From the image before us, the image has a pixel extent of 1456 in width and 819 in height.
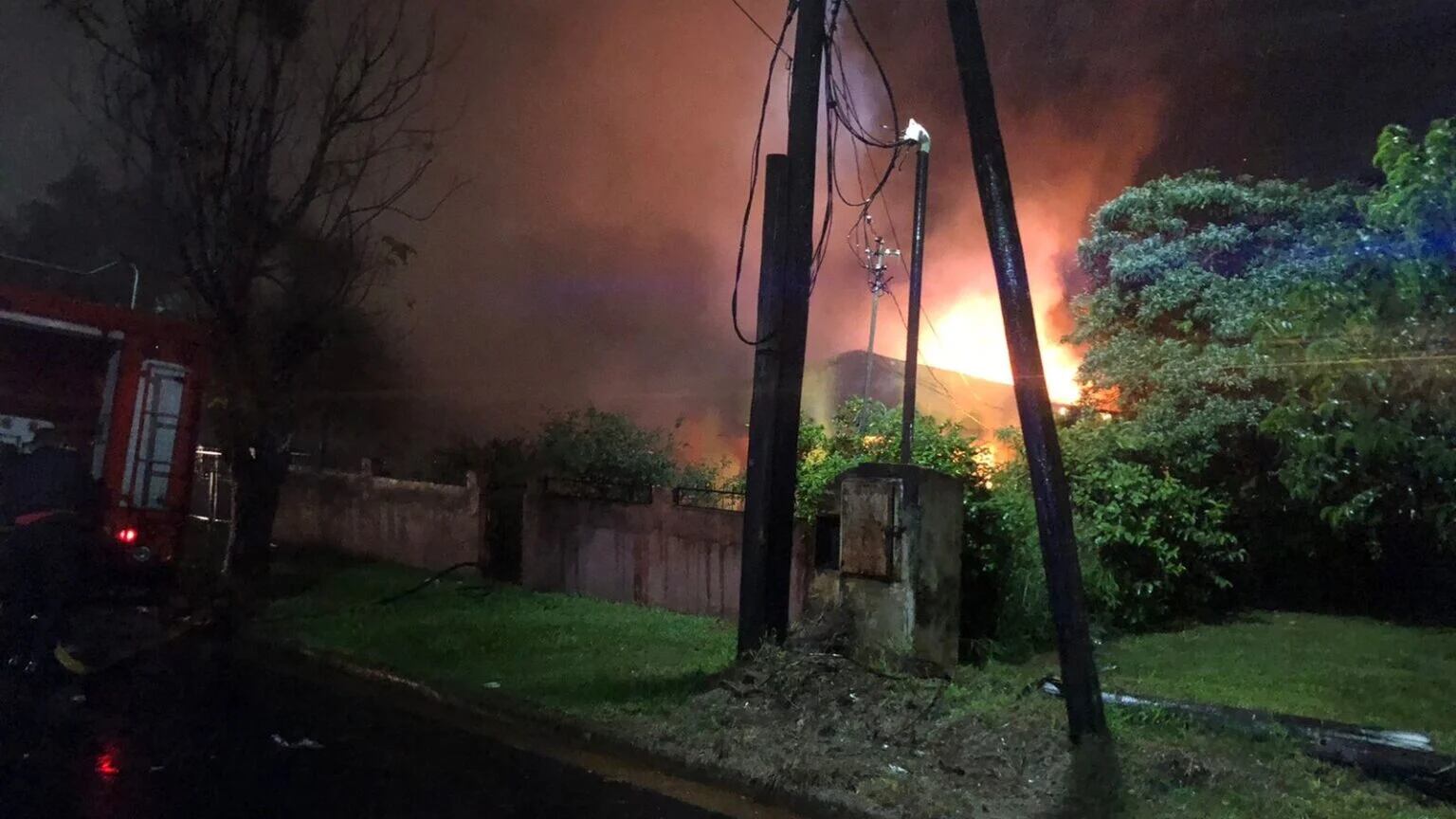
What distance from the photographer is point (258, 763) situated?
6242 millimetres

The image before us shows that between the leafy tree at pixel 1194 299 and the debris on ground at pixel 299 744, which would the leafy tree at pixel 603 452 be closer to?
the leafy tree at pixel 1194 299

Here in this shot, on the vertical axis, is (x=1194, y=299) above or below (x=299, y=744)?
above

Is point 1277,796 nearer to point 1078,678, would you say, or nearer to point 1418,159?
point 1078,678

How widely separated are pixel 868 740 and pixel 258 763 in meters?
3.68

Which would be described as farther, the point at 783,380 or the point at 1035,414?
the point at 783,380

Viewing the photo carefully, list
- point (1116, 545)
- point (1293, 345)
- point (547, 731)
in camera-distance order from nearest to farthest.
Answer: point (547, 731) < point (1116, 545) < point (1293, 345)

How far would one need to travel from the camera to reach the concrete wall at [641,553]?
37.2 feet

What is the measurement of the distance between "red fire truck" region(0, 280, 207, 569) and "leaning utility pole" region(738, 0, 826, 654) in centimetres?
618

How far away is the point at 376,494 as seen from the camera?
15992 millimetres

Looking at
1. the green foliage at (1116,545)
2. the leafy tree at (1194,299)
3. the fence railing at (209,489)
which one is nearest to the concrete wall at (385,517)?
the fence railing at (209,489)

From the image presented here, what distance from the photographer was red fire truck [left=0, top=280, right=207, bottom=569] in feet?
A: 33.2

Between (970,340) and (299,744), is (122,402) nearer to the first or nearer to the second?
(299,744)

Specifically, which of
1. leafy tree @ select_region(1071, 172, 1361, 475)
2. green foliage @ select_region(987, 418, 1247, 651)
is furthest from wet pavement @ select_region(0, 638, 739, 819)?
leafy tree @ select_region(1071, 172, 1361, 475)

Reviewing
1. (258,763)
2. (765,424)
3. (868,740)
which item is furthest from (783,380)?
(258,763)
